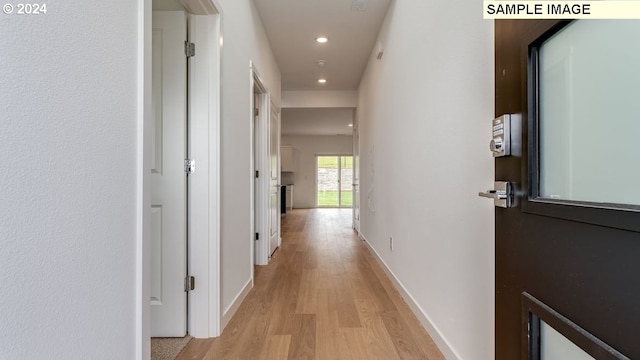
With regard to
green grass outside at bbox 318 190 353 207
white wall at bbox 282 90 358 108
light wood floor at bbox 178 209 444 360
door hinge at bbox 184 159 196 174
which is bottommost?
light wood floor at bbox 178 209 444 360

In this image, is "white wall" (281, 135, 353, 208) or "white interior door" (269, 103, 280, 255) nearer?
"white interior door" (269, 103, 280, 255)

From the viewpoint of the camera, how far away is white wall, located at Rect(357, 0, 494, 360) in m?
1.30

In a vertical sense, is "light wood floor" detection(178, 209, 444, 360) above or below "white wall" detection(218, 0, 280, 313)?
below

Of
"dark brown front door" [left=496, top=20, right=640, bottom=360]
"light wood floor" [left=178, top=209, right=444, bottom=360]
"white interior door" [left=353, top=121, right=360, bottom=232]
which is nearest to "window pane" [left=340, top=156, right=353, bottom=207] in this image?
"white interior door" [left=353, top=121, right=360, bottom=232]

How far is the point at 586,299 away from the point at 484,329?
2.65ft

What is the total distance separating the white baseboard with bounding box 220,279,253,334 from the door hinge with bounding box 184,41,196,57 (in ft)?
5.15

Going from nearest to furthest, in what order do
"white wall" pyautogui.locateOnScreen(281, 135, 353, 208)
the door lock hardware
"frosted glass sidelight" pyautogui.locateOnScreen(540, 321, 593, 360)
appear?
"frosted glass sidelight" pyautogui.locateOnScreen(540, 321, 593, 360)
the door lock hardware
"white wall" pyautogui.locateOnScreen(281, 135, 353, 208)

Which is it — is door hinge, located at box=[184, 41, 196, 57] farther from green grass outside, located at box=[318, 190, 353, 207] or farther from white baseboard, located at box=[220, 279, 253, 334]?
green grass outside, located at box=[318, 190, 353, 207]

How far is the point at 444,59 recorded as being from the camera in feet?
5.56

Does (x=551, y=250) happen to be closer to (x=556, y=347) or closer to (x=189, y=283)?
(x=556, y=347)

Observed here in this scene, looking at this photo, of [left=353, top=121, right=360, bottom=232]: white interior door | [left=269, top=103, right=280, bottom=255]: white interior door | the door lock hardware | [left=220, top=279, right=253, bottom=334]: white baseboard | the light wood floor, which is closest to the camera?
the door lock hardware

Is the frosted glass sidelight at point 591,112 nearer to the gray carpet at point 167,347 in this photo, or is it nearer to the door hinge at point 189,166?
the door hinge at point 189,166
